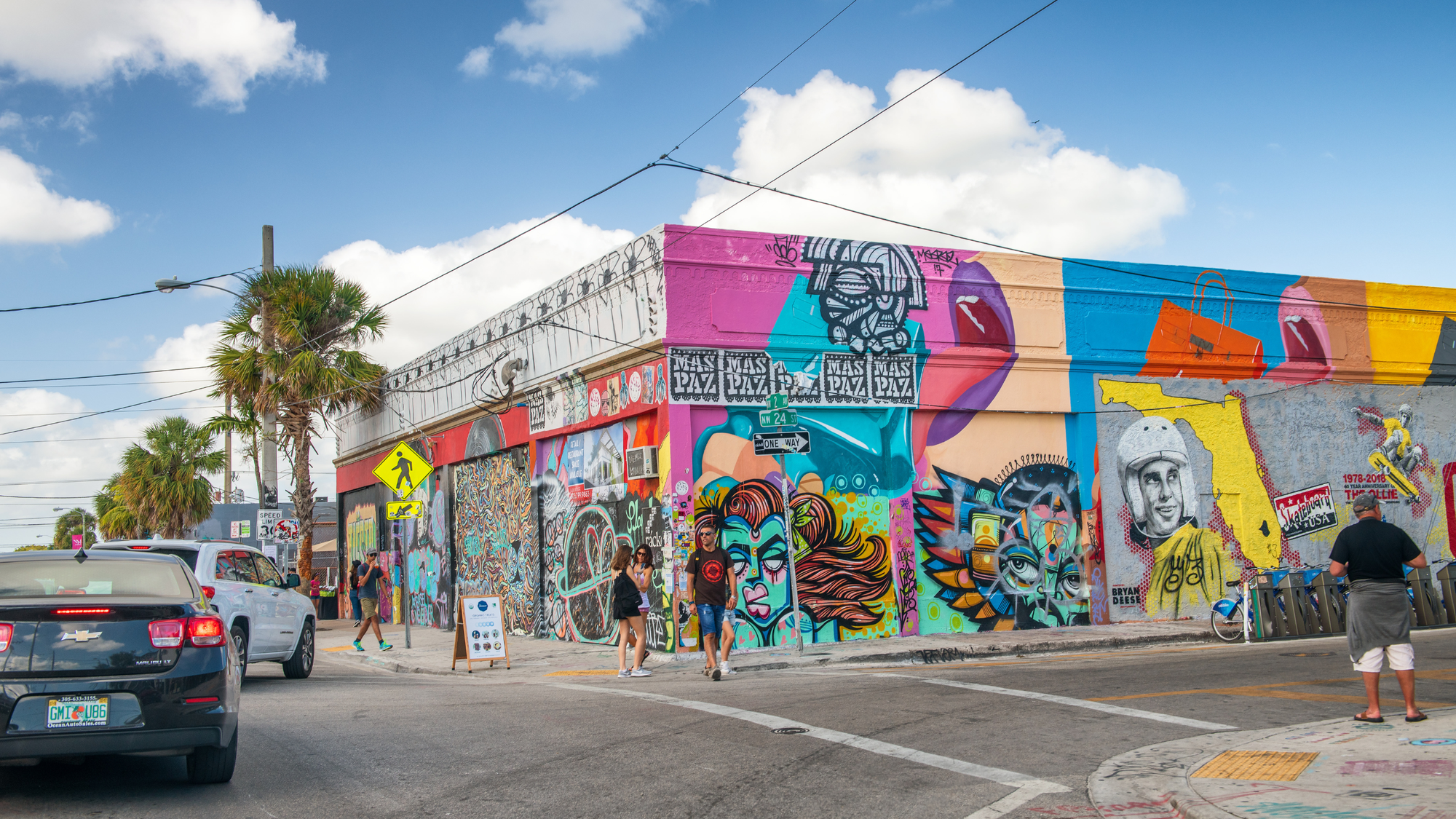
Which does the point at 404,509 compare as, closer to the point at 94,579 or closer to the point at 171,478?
the point at 94,579

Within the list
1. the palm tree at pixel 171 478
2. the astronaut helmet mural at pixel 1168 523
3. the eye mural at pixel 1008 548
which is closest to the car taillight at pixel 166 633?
the eye mural at pixel 1008 548

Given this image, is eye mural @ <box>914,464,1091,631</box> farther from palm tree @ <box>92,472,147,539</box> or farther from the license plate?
palm tree @ <box>92,472,147,539</box>

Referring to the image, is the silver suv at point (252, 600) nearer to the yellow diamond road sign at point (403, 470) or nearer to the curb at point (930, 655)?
the curb at point (930, 655)

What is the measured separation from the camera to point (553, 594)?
19719mm

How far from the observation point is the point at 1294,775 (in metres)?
6.65

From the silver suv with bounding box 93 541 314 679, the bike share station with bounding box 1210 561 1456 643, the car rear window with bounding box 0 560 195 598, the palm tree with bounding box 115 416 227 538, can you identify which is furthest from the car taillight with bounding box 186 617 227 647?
the palm tree with bounding box 115 416 227 538

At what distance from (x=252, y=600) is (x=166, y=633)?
6958 millimetres

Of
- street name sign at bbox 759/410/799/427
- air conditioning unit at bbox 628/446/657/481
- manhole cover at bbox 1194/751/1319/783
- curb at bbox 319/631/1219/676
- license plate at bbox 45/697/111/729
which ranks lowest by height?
curb at bbox 319/631/1219/676

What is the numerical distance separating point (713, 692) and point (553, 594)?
865 centimetres

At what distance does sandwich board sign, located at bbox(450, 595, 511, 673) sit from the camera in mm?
15500

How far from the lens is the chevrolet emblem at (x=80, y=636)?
242 inches

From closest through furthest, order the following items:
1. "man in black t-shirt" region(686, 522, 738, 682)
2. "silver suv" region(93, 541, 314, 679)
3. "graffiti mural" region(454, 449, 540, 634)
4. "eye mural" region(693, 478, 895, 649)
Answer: "silver suv" region(93, 541, 314, 679)
"man in black t-shirt" region(686, 522, 738, 682)
"eye mural" region(693, 478, 895, 649)
"graffiti mural" region(454, 449, 540, 634)

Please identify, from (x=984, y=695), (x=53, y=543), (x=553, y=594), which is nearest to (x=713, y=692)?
(x=984, y=695)

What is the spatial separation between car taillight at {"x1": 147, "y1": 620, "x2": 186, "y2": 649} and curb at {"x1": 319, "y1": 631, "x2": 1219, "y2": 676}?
8.63 m
